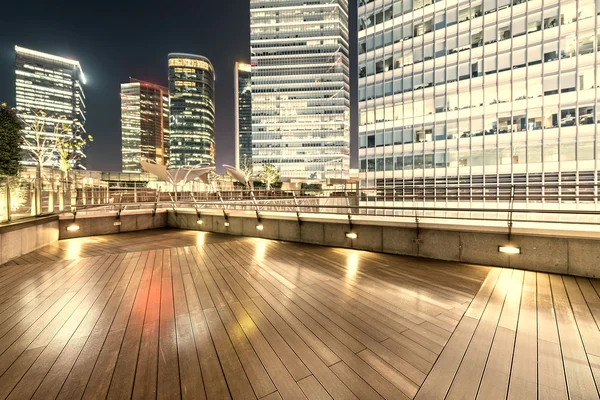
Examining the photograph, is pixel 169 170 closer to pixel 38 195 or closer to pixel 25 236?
pixel 38 195

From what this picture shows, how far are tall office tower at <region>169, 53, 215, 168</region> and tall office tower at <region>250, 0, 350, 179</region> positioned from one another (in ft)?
270

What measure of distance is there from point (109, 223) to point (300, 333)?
36.1ft

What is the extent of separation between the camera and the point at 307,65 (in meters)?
95.9

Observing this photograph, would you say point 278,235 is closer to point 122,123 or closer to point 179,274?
point 179,274

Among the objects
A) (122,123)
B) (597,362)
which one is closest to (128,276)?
(597,362)

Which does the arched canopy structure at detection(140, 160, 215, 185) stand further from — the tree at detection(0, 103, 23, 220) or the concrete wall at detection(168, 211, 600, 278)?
the concrete wall at detection(168, 211, 600, 278)

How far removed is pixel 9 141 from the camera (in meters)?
15.7

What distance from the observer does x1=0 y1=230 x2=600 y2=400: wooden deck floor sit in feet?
6.86

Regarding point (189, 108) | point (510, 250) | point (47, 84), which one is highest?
point (47, 84)

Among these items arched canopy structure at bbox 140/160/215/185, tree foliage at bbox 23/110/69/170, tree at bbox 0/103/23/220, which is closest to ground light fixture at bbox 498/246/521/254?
tree at bbox 0/103/23/220

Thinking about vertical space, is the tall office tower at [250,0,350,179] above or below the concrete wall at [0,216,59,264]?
above

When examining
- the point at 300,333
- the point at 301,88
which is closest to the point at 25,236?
the point at 300,333

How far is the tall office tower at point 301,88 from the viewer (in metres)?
95.2

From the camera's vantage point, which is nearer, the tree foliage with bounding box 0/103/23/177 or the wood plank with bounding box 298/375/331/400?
the wood plank with bounding box 298/375/331/400
